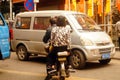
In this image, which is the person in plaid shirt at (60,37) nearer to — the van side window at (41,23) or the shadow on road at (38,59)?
the van side window at (41,23)

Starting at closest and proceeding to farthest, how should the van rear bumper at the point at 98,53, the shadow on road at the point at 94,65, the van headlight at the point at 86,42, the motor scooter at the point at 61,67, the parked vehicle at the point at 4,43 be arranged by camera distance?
the motor scooter at the point at 61,67
the parked vehicle at the point at 4,43
the van rear bumper at the point at 98,53
the van headlight at the point at 86,42
the shadow on road at the point at 94,65

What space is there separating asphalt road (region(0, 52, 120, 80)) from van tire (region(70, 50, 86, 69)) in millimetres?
218

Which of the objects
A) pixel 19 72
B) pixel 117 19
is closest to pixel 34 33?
pixel 19 72

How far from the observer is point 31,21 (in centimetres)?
1482

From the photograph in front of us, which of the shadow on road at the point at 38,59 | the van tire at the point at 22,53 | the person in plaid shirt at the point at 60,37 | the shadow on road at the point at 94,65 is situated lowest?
the shadow on road at the point at 38,59

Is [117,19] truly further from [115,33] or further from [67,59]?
[67,59]

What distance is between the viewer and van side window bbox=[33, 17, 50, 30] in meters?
14.2

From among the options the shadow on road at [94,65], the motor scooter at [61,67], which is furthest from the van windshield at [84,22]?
the motor scooter at [61,67]

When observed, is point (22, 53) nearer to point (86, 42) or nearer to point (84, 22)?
point (84, 22)

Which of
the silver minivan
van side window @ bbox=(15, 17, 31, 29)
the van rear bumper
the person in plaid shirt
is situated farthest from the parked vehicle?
van side window @ bbox=(15, 17, 31, 29)

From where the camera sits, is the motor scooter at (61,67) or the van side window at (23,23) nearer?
the motor scooter at (61,67)

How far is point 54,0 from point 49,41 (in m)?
14.2

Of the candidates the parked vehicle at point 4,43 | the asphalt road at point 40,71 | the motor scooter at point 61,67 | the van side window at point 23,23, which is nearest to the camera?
the motor scooter at point 61,67

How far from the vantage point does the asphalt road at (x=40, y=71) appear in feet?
37.7
